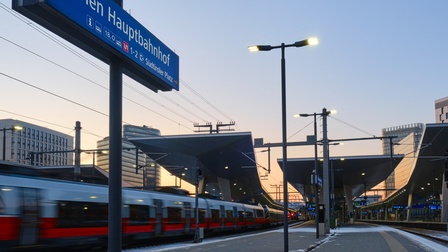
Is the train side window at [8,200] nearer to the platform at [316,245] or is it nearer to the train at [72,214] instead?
the train at [72,214]

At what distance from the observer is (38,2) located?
7164 mm

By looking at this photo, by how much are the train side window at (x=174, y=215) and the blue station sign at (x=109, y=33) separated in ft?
65.4

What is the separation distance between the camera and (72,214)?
64.0 ft

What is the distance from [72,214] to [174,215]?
11.4 meters

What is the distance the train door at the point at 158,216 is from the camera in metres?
27.7

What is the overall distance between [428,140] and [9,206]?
58812 mm

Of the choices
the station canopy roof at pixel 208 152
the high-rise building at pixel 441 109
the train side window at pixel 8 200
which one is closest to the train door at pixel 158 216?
the train side window at pixel 8 200

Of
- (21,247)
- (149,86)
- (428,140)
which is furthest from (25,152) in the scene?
(149,86)

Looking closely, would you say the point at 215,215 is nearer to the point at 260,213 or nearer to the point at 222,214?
the point at 222,214

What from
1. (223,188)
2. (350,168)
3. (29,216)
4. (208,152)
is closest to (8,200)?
(29,216)

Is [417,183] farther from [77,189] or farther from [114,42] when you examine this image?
[114,42]

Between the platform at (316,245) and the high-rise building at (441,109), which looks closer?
the platform at (316,245)

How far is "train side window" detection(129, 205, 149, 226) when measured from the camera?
2492 cm

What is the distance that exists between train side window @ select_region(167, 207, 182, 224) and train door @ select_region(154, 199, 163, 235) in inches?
46.2
